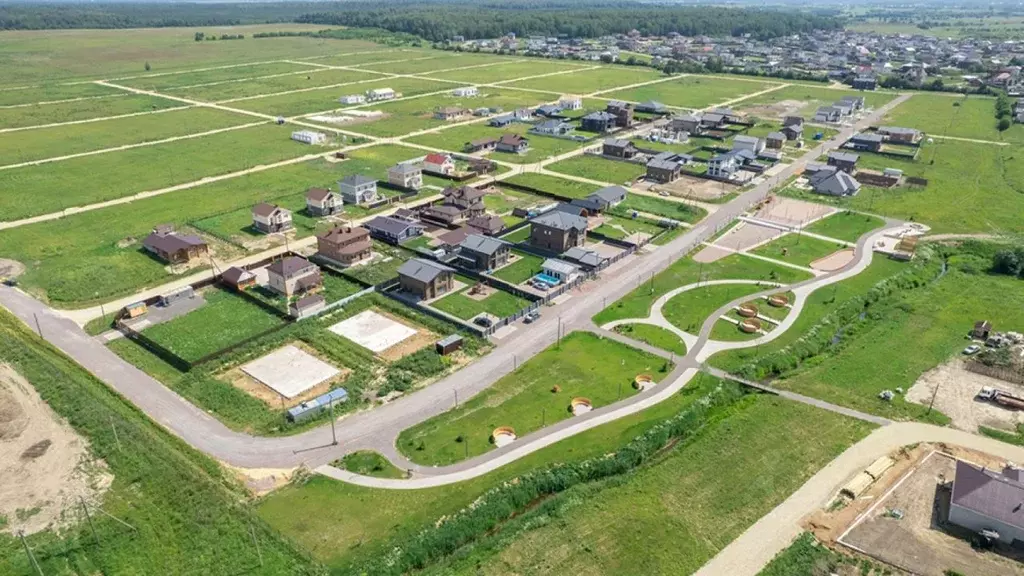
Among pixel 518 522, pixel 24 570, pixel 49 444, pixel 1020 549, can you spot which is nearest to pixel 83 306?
pixel 49 444

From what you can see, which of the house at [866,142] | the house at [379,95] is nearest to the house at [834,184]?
the house at [866,142]

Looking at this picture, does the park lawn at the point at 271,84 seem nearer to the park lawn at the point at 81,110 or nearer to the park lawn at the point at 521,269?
the park lawn at the point at 81,110

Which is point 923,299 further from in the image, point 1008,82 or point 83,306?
point 1008,82

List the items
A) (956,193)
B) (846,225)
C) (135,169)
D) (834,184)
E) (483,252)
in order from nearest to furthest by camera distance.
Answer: (483,252), (846,225), (834,184), (956,193), (135,169)

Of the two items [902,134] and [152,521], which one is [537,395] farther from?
[902,134]

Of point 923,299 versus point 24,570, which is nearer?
point 24,570

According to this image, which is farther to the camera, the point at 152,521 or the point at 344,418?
the point at 344,418

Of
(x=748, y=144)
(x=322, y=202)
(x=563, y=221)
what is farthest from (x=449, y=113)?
(x=563, y=221)
